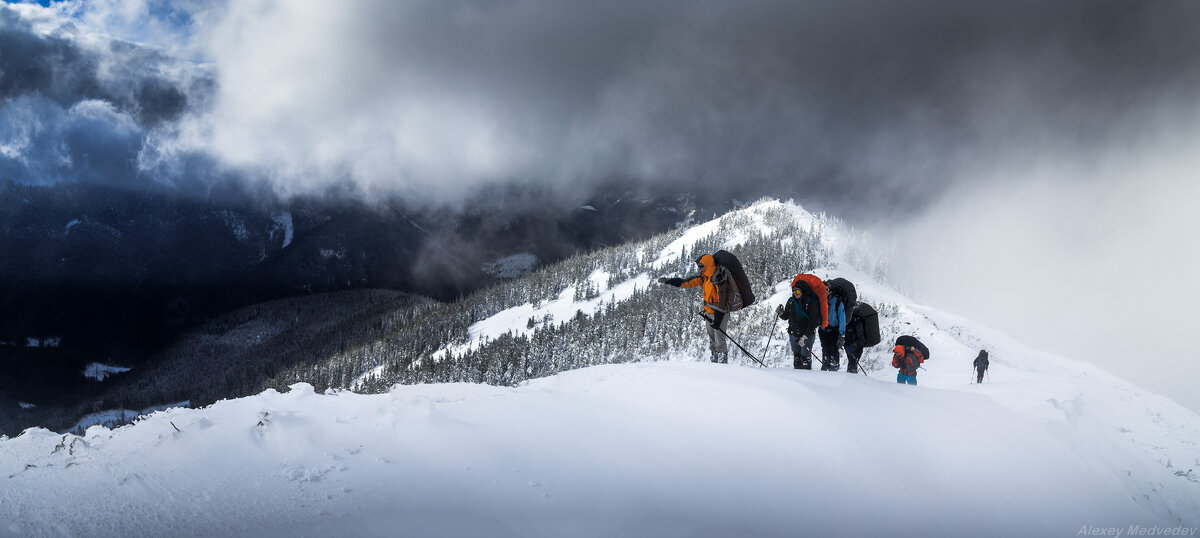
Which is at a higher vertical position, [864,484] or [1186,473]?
[864,484]

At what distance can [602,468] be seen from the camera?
4930mm

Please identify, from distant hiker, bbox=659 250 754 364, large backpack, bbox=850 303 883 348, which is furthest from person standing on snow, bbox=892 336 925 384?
distant hiker, bbox=659 250 754 364

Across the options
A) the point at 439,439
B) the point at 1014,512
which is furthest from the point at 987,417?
the point at 439,439

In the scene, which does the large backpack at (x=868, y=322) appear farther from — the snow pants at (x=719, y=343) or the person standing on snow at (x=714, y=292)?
the person standing on snow at (x=714, y=292)

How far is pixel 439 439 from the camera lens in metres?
5.29

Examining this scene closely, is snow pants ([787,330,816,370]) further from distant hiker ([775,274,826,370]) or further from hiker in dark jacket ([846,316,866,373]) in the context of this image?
hiker in dark jacket ([846,316,866,373])

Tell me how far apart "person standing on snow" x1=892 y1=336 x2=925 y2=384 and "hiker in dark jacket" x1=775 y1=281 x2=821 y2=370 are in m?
4.20

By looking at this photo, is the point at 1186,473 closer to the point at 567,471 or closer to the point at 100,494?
the point at 567,471

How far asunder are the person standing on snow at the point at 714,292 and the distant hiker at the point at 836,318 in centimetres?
264

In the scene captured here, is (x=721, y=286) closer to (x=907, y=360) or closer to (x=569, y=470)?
(x=907, y=360)

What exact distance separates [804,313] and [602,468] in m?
9.33

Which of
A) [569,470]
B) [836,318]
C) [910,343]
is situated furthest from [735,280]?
[569,470]

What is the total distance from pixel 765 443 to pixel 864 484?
1.06 metres

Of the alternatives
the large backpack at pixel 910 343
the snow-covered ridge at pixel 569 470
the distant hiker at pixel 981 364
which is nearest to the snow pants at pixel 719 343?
the snow-covered ridge at pixel 569 470
